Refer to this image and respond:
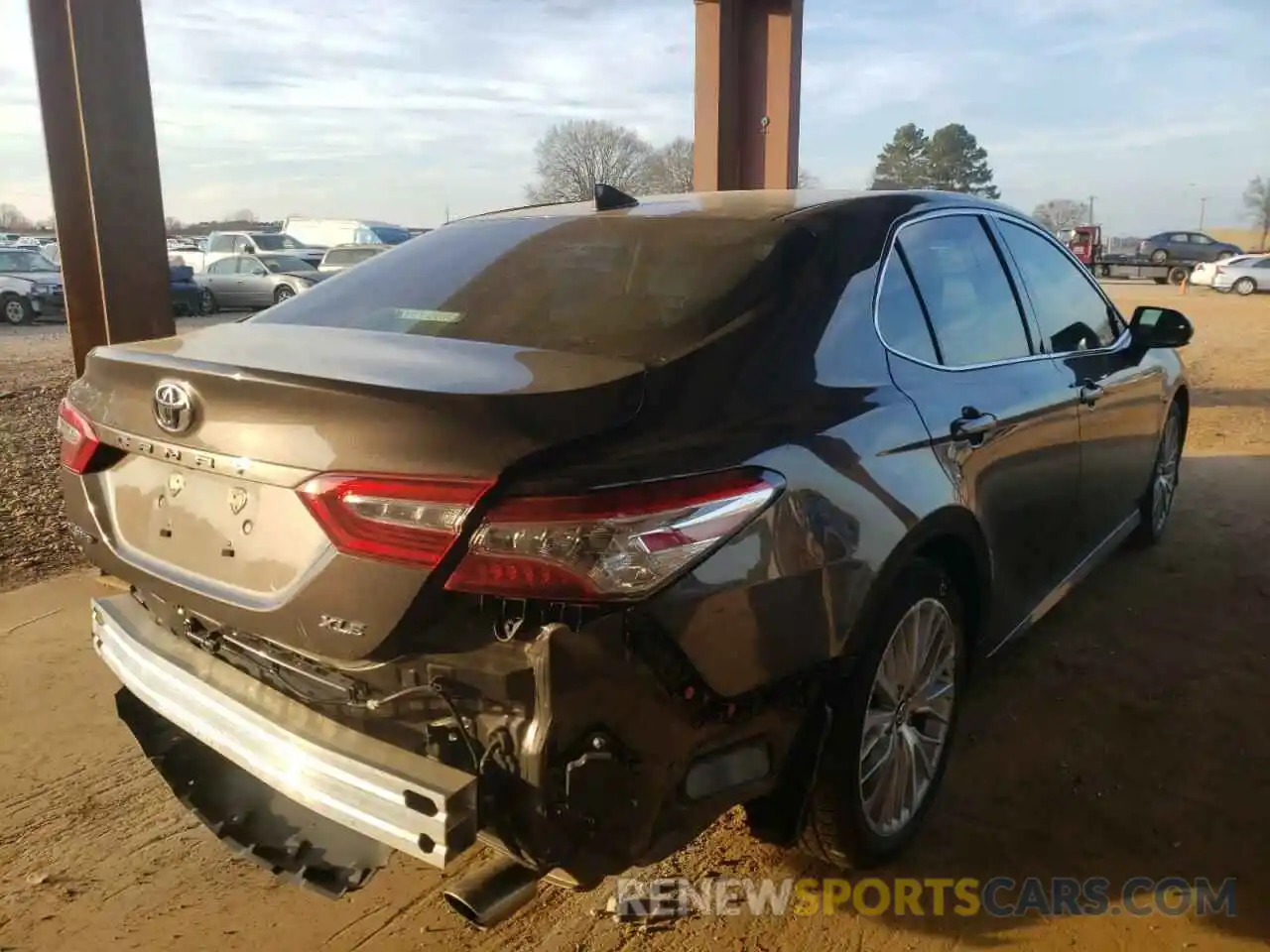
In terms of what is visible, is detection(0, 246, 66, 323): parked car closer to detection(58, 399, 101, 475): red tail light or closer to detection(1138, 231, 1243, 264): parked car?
detection(58, 399, 101, 475): red tail light

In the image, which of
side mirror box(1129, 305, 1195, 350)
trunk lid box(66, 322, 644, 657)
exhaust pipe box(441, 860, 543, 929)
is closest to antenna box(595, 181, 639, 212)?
trunk lid box(66, 322, 644, 657)

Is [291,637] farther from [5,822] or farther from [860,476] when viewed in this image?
[5,822]

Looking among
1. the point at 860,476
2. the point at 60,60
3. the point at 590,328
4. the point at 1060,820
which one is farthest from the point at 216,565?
the point at 60,60

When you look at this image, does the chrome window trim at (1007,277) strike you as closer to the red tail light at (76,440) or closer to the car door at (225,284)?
the red tail light at (76,440)

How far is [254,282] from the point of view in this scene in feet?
77.6

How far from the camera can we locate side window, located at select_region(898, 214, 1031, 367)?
292cm

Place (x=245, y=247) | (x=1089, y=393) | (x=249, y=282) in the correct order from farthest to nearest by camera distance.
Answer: (x=245, y=247), (x=249, y=282), (x=1089, y=393)

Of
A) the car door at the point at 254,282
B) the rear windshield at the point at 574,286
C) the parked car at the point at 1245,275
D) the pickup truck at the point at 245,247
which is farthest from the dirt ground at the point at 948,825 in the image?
the parked car at the point at 1245,275

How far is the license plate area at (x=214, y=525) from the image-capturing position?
1949 millimetres

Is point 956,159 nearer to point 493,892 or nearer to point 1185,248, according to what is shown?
point 1185,248

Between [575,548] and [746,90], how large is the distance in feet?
24.8

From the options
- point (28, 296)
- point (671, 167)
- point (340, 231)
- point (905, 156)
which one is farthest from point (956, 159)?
point (28, 296)

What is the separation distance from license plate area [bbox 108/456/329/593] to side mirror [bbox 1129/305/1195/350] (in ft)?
12.6

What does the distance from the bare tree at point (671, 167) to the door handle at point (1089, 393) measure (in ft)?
128
